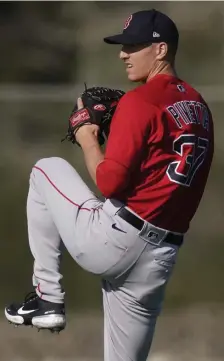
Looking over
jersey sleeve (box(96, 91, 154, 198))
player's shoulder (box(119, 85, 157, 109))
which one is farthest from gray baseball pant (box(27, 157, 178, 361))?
player's shoulder (box(119, 85, 157, 109))

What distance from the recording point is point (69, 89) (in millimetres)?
6660

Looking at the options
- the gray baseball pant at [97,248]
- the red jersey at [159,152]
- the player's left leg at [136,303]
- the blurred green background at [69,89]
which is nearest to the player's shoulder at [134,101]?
the red jersey at [159,152]

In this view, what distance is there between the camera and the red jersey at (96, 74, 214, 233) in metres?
4.38

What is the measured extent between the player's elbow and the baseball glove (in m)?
0.30

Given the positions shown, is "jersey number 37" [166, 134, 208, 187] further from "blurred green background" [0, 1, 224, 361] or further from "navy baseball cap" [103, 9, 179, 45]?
"blurred green background" [0, 1, 224, 361]

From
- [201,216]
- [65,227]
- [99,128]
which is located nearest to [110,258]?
[65,227]

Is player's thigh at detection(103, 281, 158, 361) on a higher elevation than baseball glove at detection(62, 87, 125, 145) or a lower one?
lower

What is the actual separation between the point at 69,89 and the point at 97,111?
6.68 ft

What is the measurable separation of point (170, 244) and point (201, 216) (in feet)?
6.97

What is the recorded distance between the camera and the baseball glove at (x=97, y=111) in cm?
465

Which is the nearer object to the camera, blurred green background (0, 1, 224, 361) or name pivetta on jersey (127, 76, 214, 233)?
name pivetta on jersey (127, 76, 214, 233)

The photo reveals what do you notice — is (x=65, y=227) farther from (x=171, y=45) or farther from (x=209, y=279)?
(x=209, y=279)

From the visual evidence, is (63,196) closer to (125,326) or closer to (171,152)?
(171,152)

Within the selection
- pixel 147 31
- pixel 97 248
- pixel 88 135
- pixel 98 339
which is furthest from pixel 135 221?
pixel 98 339
